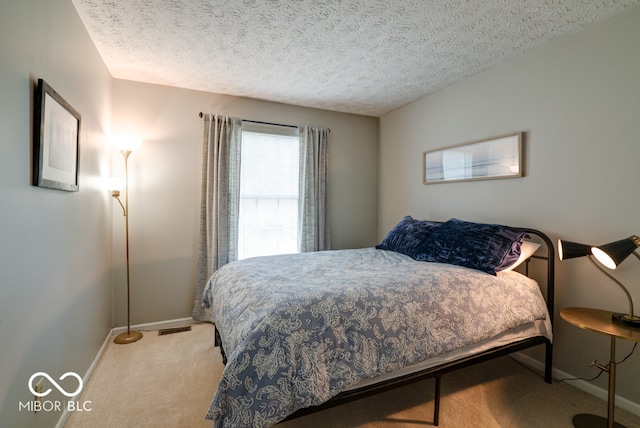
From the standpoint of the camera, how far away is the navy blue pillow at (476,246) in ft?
6.85

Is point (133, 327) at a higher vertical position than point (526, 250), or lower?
lower

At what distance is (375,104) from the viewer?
3613 mm

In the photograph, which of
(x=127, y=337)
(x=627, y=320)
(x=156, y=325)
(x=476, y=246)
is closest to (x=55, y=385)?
(x=127, y=337)

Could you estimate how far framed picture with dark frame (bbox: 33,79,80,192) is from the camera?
1360 mm

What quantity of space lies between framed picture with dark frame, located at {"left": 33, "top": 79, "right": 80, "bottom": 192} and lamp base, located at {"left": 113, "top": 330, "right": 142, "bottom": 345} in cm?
161

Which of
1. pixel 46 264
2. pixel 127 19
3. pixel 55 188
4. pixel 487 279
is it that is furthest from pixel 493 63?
pixel 46 264

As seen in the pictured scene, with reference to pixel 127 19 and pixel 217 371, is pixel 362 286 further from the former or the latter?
pixel 127 19

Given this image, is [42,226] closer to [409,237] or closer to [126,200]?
[126,200]

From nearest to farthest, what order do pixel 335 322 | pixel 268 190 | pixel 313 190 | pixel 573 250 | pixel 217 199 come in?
pixel 335 322
pixel 573 250
pixel 217 199
pixel 268 190
pixel 313 190

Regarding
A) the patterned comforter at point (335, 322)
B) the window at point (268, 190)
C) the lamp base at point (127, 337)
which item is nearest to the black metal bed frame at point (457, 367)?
the patterned comforter at point (335, 322)

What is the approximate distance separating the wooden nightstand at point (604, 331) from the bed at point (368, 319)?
25 centimetres

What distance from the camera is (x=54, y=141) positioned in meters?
1.53

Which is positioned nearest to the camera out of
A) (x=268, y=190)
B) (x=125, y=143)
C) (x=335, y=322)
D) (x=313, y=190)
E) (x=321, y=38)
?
(x=335, y=322)

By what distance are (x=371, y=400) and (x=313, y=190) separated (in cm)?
237
